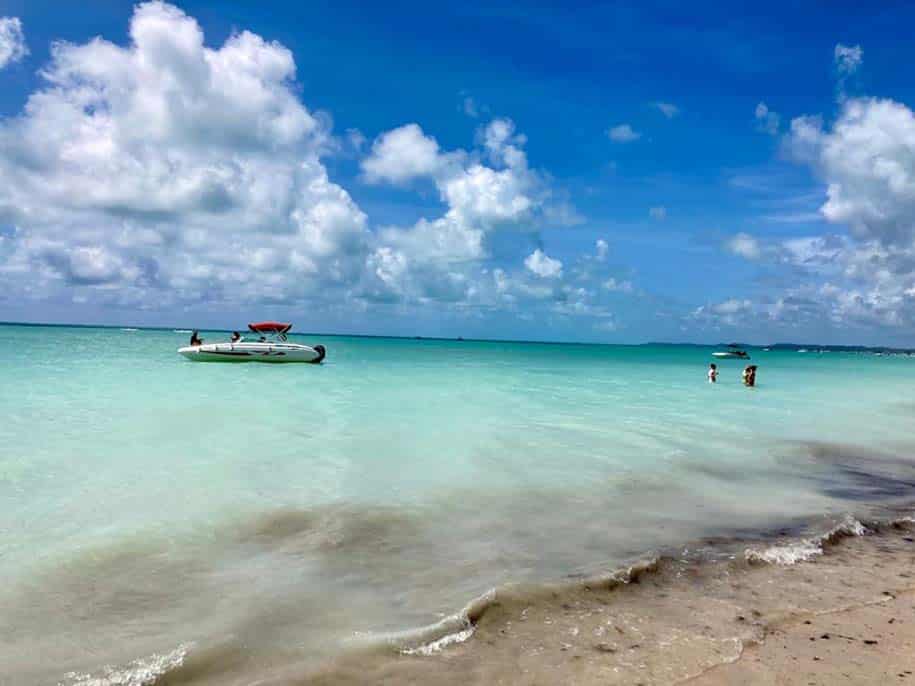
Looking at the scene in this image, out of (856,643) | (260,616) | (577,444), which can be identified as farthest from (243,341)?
(856,643)

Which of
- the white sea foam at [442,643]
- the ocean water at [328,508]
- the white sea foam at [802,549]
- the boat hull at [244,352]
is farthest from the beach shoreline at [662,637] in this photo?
the boat hull at [244,352]

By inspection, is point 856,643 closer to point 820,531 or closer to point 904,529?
point 820,531

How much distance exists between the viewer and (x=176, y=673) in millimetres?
4676

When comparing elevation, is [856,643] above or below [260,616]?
above

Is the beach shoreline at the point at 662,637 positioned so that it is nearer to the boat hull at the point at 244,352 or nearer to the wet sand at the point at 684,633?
the wet sand at the point at 684,633

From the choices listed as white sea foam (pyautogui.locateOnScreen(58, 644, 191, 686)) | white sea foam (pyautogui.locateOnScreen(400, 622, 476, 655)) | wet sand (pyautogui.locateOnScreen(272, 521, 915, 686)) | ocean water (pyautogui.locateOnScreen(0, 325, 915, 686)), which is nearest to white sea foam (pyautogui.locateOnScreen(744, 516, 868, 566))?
wet sand (pyautogui.locateOnScreen(272, 521, 915, 686))

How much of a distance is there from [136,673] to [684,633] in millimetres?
4418

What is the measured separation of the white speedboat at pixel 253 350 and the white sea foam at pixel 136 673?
38.0m

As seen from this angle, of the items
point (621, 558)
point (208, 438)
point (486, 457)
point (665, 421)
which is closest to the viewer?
point (621, 558)

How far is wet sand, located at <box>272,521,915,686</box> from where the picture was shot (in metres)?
4.51

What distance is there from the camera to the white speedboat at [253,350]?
41.1 meters

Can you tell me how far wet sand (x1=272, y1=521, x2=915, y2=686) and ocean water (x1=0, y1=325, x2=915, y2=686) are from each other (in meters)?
0.47

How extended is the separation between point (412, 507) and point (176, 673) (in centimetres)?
499

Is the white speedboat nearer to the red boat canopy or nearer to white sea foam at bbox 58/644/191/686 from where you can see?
the red boat canopy
